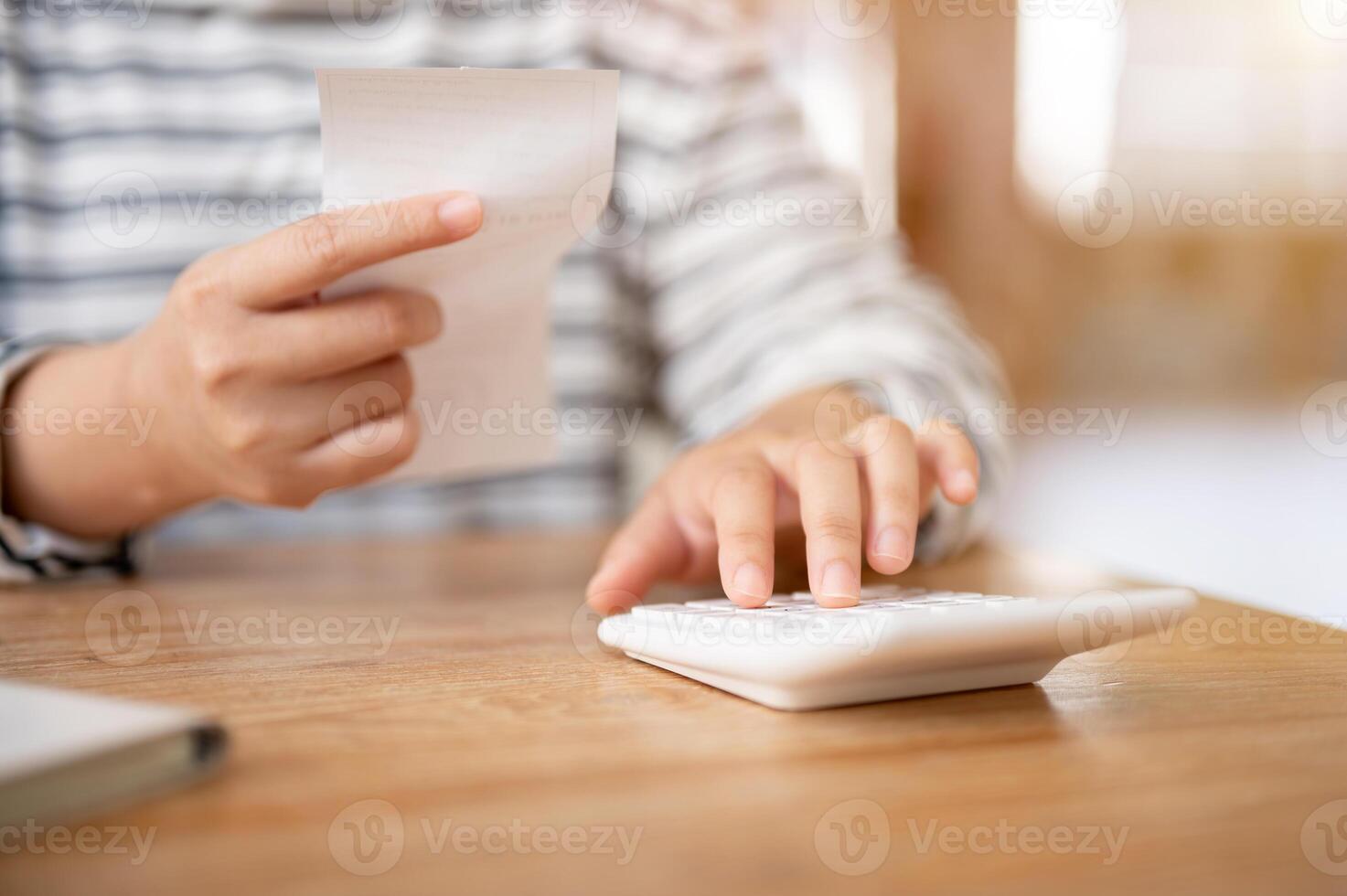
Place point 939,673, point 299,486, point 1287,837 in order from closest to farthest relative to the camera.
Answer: point 1287,837, point 939,673, point 299,486

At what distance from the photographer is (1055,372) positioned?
5.38 m

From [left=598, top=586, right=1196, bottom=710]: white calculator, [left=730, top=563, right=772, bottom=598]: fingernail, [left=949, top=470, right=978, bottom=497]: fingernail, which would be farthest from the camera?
Result: [left=949, top=470, right=978, bottom=497]: fingernail

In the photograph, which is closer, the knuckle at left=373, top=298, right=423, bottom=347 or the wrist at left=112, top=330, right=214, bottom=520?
the knuckle at left=373, top=298, right=423, bottom=347

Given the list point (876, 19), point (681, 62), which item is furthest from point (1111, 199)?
point (681, 62)

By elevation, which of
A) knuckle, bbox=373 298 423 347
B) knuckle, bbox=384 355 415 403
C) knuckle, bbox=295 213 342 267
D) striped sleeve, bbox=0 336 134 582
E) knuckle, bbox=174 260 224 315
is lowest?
striped sleeve, bbox=0 336 134 582

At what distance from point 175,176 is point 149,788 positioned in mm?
1015

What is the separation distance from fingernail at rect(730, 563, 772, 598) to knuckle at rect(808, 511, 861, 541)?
36 mm

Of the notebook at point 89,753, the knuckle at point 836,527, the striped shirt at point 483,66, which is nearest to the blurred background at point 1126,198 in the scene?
the striped shirt at point 483,66

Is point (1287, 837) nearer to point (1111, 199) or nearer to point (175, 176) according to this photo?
point (175, 176)

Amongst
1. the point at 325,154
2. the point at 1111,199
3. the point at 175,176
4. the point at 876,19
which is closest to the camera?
the point at 325,154

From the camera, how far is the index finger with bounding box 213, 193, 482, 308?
0.53 meters

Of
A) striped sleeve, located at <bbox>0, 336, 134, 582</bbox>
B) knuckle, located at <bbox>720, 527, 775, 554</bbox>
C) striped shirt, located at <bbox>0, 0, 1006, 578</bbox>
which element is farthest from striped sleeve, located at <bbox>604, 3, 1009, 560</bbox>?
striped sleeve, located at <bbox>0, 336, 134, 582</bbox>

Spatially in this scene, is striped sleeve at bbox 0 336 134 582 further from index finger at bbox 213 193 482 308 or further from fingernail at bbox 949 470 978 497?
fingernail at bbox 949 470 978 497

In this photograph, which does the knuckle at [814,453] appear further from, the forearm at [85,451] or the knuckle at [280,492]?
the forearm at [85,451]
